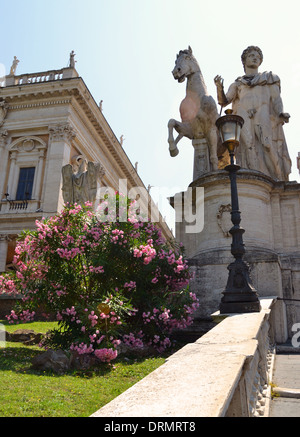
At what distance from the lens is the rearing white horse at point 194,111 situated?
9.65 m

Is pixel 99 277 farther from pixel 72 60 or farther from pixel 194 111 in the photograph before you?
pixel 72 60

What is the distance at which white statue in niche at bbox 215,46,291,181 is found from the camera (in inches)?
378

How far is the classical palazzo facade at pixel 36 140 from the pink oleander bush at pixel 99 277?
57.7 ft

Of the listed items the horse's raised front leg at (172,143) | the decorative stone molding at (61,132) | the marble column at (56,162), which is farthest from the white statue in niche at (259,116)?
the decorative stone molding at (61,132)

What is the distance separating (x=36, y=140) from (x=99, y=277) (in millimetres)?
22400

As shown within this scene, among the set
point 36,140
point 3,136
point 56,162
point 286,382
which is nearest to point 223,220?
point 286,382

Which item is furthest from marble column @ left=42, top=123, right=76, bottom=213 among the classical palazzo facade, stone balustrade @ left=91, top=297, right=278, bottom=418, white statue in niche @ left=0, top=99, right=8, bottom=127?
stone balustrade @ left=91, top=297, right=278, bottom=418

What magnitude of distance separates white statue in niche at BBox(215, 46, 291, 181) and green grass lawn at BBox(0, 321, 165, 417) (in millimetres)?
6425

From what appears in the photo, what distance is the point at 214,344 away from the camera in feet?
9.04

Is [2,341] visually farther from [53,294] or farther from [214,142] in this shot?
[214,142]
